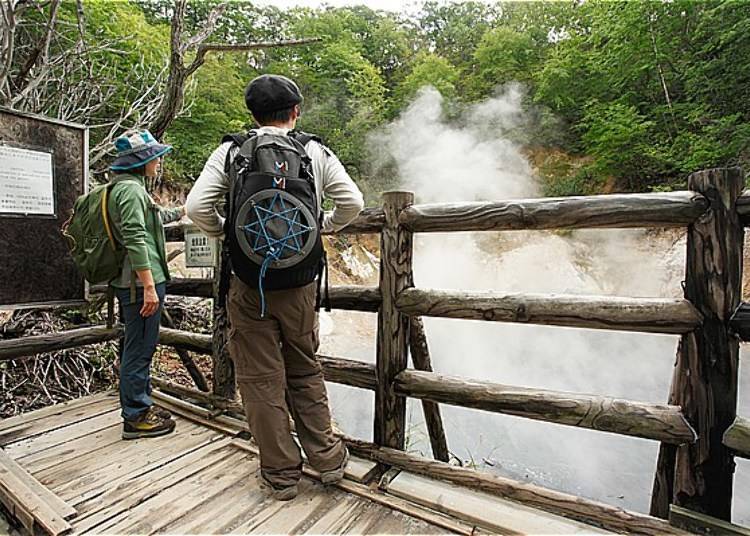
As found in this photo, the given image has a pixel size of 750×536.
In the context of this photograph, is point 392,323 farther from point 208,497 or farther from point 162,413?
point 162,413

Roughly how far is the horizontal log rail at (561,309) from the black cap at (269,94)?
0.98 meters

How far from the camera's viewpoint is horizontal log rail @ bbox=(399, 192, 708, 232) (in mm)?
1466

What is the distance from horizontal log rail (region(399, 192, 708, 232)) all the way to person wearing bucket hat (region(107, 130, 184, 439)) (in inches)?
53.4

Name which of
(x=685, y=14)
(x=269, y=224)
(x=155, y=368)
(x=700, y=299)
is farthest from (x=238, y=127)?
(x=685, y=14)

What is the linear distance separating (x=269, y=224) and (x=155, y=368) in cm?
406

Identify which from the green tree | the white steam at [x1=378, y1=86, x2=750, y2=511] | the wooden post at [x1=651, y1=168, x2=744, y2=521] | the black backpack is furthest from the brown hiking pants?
the green tree

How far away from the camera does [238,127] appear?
28.8 ft

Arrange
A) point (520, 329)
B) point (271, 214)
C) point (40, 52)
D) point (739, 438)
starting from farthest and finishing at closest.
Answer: point (520, 329) < point (40, 52) < point (271, 214) < point (739, 438)

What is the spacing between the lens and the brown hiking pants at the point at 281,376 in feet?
5.37

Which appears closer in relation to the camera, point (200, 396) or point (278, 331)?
point (278, 331)

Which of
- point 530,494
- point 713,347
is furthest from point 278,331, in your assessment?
point 713,347

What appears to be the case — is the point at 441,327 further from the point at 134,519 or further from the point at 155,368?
the point at 134,519

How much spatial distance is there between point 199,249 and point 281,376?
1.28 metres

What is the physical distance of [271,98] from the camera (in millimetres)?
1585
